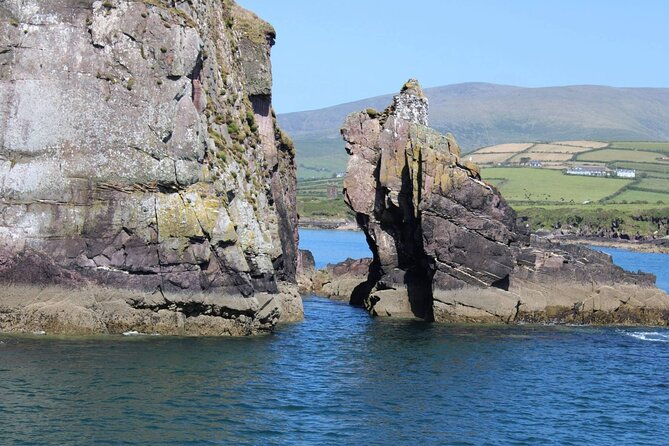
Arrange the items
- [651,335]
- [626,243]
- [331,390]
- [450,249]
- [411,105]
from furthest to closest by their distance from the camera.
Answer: [626,243] < [411,105] < [450,249] < [651,335] < [331,390]

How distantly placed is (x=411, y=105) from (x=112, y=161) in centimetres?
2706

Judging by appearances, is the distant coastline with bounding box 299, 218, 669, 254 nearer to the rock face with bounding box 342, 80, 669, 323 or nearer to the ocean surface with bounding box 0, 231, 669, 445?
the rock face with bounding box 342, 80, 669, 323

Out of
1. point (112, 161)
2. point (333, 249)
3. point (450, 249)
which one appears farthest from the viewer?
point (333, 249)

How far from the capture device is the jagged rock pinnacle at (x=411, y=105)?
7356 centimetres

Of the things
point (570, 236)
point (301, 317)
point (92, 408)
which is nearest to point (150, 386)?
point (92, 408)

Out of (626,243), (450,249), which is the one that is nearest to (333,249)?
(626,243)

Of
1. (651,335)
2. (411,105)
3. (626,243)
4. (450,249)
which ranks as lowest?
(626,243)

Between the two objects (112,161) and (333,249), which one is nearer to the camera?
(112,161)

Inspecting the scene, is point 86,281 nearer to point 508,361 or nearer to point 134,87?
point 134,87

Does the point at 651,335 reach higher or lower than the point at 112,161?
lower

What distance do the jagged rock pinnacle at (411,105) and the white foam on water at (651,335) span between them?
781 inches

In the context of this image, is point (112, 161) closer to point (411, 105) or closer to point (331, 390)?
point (331, 390)

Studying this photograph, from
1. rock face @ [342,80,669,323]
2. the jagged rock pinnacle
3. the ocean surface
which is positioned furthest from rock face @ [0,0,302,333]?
the jagged rock pinnacle

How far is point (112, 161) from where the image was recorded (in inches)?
2063
